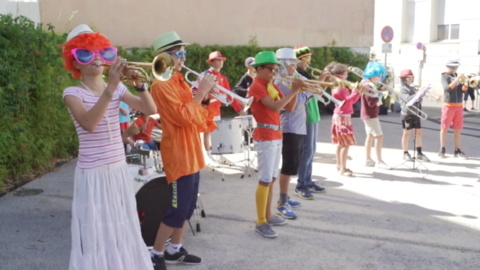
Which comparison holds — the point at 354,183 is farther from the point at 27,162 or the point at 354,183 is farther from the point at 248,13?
the point at 248,13

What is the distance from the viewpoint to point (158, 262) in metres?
4.09

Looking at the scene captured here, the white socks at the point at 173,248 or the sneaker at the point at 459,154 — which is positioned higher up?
the sneaker at the point at 459,154

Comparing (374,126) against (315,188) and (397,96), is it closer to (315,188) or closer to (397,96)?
(397,96)

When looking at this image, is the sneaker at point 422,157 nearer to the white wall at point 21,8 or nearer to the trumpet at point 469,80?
the trumpet at point 469,80

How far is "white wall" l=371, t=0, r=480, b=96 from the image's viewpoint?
18.4 metres

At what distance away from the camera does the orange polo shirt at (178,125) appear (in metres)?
3.79

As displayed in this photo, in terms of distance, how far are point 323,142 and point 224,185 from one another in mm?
4030

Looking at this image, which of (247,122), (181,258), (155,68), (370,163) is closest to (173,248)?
(181,258)

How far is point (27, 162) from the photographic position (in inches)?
290

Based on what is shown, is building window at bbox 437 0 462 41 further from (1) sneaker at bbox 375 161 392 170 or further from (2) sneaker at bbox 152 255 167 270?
(2) sneaker at bbox 152 255 167 270

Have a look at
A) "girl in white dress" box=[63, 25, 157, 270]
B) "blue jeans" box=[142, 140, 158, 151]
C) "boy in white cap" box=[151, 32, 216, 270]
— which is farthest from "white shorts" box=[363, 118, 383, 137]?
"girl in white dress" box=[63, 25, 157, 270]

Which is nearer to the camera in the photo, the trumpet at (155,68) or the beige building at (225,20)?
the trumpet at (155,68)

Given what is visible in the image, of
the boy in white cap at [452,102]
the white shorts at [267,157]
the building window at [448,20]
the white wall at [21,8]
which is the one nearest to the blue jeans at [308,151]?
the white shorts at [267,157]

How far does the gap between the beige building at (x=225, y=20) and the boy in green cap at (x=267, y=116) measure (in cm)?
653
